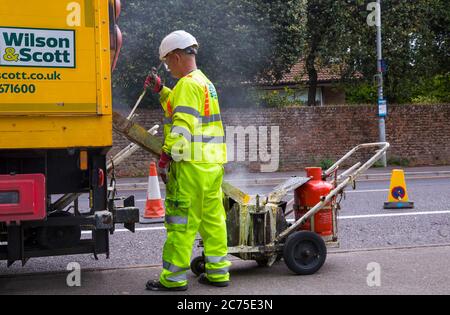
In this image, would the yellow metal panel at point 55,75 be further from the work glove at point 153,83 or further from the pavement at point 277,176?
the pavement at point 277,176

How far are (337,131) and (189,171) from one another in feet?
57.1

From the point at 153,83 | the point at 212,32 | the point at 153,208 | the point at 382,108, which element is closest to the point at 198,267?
the point at 153,83

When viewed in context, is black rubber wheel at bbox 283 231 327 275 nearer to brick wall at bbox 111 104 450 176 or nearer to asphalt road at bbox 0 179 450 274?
asphalt road at bbox 0 179 450 274

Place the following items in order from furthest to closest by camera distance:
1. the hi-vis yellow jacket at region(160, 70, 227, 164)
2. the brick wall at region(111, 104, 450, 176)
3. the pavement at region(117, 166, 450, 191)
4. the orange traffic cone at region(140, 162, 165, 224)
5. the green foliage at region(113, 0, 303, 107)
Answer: the brick wall at region(111, 104, 450, 176) < the green foliage at region(113, 0, 303, 107) < the pavement at region(117, 166, 450, 191) < the orange traffic cone at region(140, 162, 165, 224) < the hi-vis yellow jacket at region(160, 70, 227, 164)

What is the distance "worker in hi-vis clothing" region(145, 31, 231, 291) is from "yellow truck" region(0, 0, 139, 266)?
461 millimetres

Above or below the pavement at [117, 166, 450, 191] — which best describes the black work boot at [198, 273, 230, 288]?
below

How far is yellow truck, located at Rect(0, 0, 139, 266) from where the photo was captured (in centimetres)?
447

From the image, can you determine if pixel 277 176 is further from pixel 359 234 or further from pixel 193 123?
pixel 193 123

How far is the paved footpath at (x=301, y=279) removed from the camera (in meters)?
5.07

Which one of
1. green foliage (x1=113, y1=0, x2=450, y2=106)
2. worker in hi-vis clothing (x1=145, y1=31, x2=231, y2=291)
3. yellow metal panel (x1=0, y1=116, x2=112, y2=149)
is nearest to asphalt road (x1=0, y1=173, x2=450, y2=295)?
worker in hi-vis clothing (x1=145, y1=31, x2=231, y2=291)

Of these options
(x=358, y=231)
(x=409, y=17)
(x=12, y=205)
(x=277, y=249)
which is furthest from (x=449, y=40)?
(x=12, y=205)

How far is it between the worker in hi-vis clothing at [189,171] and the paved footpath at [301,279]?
219 millimetres

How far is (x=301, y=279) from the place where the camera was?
542 cm
